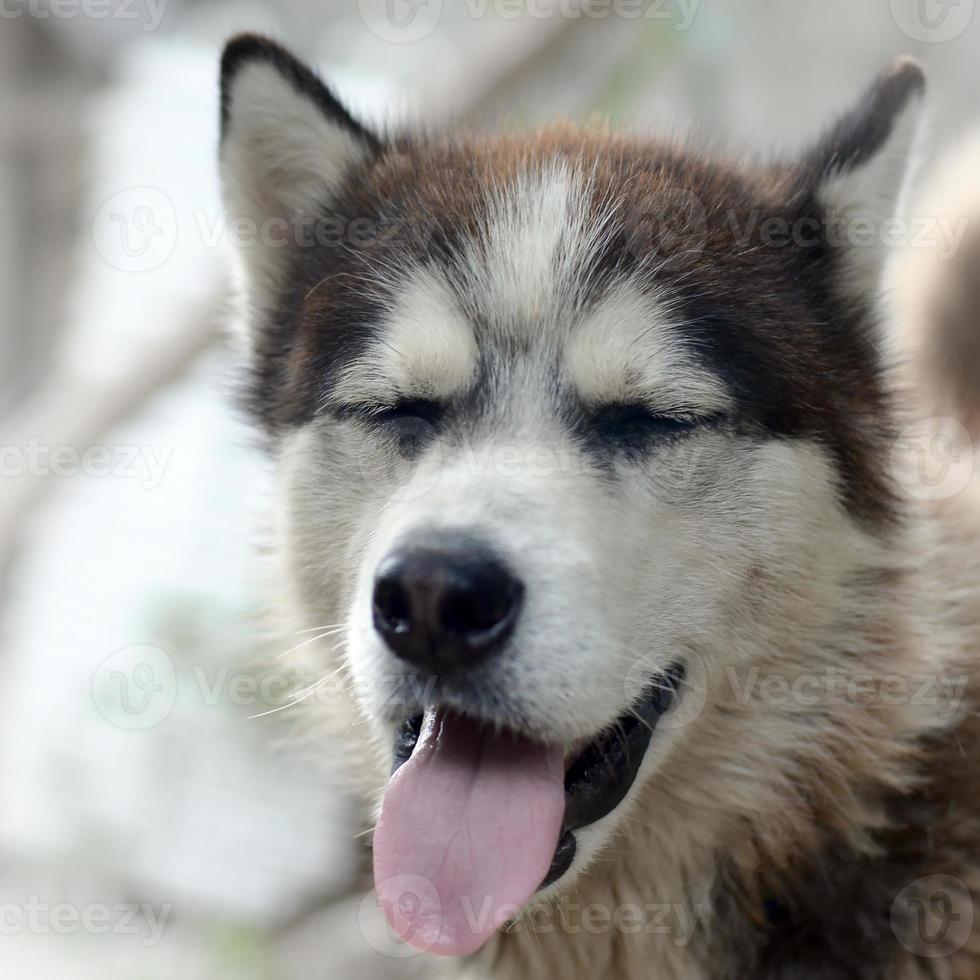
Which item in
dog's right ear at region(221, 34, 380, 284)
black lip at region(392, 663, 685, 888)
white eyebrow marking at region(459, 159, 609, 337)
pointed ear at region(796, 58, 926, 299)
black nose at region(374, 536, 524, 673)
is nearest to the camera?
black nose at region(374, 536, 524, 673)

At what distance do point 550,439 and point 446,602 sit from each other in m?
0.55

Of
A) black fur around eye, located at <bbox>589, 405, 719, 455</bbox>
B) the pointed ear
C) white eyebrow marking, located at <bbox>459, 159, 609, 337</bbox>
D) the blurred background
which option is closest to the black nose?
black fur around eye, located at <bbox>589, 405, 719, 455</bbox>

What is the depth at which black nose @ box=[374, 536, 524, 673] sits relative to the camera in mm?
2043

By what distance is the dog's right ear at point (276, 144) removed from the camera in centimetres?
301

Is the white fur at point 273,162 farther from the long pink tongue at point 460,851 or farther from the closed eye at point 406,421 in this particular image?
the long pink tongue at point 460,851

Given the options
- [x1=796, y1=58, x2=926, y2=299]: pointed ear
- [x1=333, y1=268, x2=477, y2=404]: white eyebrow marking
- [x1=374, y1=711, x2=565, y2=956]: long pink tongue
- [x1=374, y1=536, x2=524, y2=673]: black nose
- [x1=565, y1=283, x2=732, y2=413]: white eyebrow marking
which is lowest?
[x1=374, y1=711, x2=565, y2=956]: long pink tongue

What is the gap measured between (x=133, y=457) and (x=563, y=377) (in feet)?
9.05

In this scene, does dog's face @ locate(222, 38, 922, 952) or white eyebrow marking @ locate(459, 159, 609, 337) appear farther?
white eyebrow marking @ locate(459, 159, 609, 337)

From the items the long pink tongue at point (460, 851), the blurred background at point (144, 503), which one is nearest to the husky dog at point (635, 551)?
the long pink tongue at point (460, 851)

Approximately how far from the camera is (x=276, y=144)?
10.3 feet

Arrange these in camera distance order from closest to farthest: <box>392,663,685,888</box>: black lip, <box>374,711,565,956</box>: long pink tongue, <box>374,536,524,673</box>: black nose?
<box>374,536,524,673</box>: black nose < <box>374,711,565,956</box>: long pink tongue < <box>392,663,685,888</box>: black lip

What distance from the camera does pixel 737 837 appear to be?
2697 mm

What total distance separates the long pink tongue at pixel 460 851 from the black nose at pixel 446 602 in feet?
0.97

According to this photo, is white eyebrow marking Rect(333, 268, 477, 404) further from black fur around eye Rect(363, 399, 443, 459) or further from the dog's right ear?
the dog's right ear
